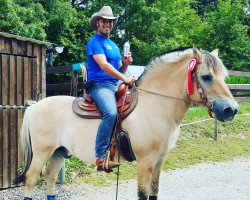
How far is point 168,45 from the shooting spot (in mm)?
19219

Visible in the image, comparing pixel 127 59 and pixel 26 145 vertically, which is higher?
pixel 127 59

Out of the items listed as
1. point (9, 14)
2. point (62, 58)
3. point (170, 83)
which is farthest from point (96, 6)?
point (170, 83)

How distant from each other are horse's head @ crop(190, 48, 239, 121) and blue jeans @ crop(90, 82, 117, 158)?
38.7 inches

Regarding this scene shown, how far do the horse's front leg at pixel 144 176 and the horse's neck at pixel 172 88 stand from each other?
61 centimetres

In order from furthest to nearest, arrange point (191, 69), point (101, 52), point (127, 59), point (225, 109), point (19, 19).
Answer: point (19, 19) < point (127, 59) < point (101, 52) < point (191, 69) < point (225, 109)

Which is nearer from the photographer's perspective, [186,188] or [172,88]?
[172,88]

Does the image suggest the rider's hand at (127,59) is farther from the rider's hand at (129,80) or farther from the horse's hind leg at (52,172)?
the horse's hind leg at (52,172)

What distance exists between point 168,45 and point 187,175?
39.2 feet

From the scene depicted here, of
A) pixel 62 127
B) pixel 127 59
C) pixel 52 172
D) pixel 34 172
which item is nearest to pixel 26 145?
pixel 34 172

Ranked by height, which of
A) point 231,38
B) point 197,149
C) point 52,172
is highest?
point 231,38

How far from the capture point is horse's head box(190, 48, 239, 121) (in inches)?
157

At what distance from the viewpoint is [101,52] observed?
456 cm

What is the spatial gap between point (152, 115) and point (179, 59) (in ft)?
2.39

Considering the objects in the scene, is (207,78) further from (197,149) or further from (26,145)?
(197,149)
